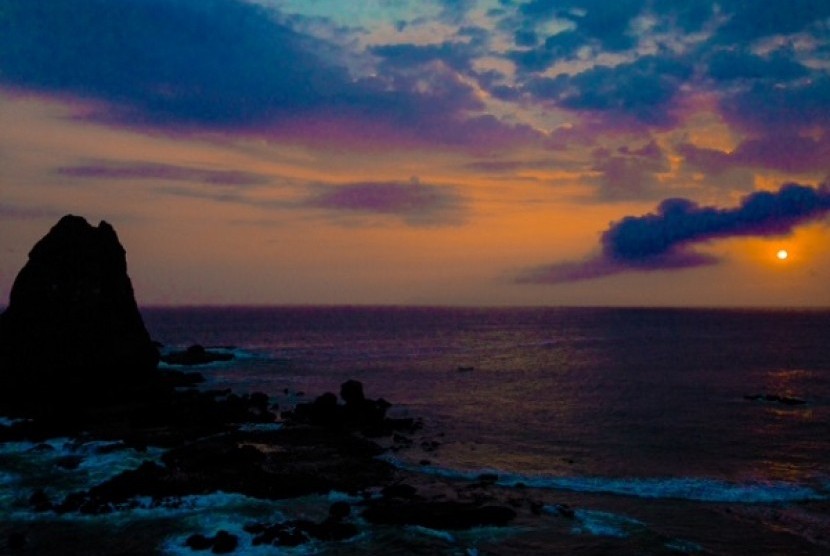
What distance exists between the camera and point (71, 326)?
61.6m

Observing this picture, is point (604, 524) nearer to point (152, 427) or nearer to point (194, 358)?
point (152, 427)

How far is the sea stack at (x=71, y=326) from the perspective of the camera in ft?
194

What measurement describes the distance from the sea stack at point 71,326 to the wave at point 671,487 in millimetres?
37041

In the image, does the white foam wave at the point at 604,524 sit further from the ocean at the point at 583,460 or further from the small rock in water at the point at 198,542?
the small rock in water at the point at 198,542

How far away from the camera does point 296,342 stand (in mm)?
170750

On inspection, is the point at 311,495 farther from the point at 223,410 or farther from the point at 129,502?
the point at 223,410

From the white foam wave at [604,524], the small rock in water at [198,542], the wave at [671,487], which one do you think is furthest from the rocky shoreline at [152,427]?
the white foam wave at [604,524]

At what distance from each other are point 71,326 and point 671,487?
52166 millimetres

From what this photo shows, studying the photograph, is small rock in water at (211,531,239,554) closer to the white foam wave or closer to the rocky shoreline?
the rocky shoreline

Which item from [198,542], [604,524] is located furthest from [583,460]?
[198,542]

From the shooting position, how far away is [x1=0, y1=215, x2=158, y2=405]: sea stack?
194 ft

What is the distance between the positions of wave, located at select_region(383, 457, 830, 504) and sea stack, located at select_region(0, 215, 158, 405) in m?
37.0

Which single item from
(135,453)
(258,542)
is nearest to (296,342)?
(135,453)

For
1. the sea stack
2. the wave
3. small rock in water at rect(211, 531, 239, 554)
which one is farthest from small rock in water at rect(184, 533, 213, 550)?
the sea stack
